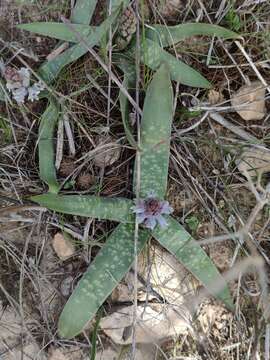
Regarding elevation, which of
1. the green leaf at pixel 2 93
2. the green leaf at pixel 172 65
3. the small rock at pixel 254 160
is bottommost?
the small rock at pixel 254 160

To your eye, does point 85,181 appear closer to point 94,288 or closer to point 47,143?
point 47,143

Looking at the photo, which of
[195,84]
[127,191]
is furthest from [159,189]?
[195,84]

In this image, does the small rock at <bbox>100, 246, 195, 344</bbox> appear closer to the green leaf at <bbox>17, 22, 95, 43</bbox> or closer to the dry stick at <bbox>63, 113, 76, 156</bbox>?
the dry stick at <bbox>63, 113, 76, 156</bbox>

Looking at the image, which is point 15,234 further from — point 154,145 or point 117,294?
point 154,145

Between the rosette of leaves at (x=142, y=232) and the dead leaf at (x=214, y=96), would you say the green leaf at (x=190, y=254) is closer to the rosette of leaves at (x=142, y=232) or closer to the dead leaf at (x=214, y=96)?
the rosette of leaves at (x=142, y=232)

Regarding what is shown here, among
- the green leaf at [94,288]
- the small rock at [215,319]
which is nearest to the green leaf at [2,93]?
the green leaf at [94,288]

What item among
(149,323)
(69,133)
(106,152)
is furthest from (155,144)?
(149,323)

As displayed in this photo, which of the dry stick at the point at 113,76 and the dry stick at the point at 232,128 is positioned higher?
the dry stick at the point at 113,76
